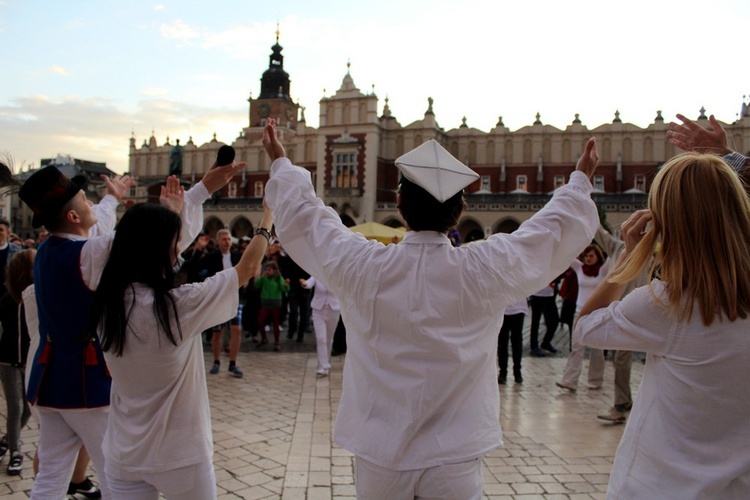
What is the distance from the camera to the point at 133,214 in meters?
2.44

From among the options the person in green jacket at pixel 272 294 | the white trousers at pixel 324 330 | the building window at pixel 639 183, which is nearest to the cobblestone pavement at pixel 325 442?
A: the white trousers at pixel 324 330

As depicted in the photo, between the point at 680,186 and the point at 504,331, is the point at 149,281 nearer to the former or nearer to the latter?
the point at 680,186

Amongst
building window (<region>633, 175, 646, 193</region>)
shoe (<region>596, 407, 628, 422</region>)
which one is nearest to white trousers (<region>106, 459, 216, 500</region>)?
shoe (<region>596, 407, 628, 422</region>)

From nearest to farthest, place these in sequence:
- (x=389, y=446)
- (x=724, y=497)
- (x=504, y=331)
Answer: (x=724, y=497) → (x=389, y=446) → (x=504, y=331)

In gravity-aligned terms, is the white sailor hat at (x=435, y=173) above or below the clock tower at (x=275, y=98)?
below

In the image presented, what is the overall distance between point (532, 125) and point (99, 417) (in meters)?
37.8

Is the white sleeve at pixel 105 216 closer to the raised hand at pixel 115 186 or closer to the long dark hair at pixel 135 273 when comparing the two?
the raised hand at pixel 115 186

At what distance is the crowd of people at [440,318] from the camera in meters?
1.80

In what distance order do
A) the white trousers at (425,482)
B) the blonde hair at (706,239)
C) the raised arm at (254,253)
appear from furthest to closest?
1. the raised arm at (254,253)
2. the white trousers at (425,482)
3. the blonde hair at (706,239)

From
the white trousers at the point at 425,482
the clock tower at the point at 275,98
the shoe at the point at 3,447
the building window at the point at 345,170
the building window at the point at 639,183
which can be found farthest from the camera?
the clock tower at the point at 275,98

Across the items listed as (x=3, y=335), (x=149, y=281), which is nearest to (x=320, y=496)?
(x=149, y=281)

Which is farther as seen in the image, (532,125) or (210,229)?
(210,229)

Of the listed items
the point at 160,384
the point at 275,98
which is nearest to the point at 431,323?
the point at 160,384

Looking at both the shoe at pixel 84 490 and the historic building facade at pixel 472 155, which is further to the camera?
the historic building facade at pixel 472 155
